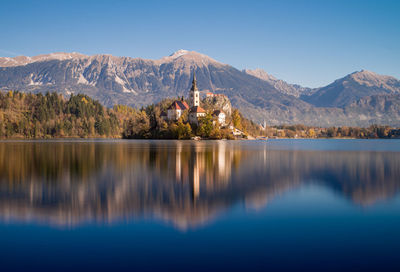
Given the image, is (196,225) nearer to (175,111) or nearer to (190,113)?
(190,113)

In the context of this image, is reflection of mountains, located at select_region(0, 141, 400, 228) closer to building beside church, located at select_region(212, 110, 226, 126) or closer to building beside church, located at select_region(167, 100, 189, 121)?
building beside church, located at select_region(167, 100, 189, 121)

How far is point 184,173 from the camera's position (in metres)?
28.4

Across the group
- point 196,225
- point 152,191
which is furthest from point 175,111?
point 196,225

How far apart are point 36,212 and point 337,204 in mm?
14573

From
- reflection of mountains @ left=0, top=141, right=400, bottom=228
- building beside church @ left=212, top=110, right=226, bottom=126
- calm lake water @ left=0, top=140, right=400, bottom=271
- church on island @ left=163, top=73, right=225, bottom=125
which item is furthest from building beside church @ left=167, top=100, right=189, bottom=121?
calm lake water @ left=0, top=140, right=400, bottom=271

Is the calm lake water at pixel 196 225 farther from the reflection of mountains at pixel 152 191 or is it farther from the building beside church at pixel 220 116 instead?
the building beside church at pixel 220 116

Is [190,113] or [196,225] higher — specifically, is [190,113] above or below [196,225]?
above

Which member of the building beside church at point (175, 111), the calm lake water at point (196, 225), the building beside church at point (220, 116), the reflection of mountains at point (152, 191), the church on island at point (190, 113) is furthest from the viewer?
the building beside church at point (220, 116)

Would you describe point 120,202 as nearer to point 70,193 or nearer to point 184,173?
point 70,193

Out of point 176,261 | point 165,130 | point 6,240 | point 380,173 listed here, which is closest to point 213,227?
point 176,261

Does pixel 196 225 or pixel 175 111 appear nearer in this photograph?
pixel 196 225

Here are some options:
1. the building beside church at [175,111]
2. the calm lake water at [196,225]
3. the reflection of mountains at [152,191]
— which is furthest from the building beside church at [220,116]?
the calm lake water at [196,225]

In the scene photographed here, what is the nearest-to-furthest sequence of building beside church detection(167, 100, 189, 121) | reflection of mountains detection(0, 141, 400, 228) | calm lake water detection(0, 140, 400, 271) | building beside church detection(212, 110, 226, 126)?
calm lake water detection(0, 140, 400, 271)
reflection of mountains detection(0, 141, 400, 228)
building beside church detection(167, 100, 189, 121)
building beside church detection(212, 110, 226, 126)

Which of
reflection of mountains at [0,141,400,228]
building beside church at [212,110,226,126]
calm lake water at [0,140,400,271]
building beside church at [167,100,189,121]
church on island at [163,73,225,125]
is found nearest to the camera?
calm lake water at [0,140,400,271]
